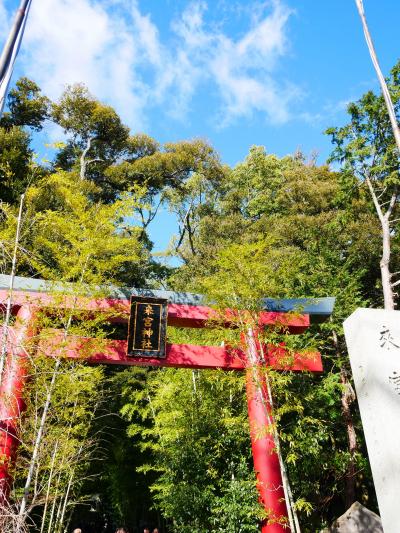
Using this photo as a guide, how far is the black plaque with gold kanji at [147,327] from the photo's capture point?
6305 mm

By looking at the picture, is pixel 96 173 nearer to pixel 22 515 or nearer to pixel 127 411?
pixel 127 411

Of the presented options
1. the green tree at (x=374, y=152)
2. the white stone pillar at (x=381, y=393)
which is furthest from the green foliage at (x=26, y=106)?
the white stone pillar at (x=381, y=393)

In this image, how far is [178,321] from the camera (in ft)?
22.5

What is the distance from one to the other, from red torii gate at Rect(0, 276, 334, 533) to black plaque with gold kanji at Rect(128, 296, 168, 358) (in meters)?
0.17

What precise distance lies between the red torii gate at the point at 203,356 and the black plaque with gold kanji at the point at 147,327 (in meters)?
0.17

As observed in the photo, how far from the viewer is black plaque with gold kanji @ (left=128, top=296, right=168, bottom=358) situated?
6305mm

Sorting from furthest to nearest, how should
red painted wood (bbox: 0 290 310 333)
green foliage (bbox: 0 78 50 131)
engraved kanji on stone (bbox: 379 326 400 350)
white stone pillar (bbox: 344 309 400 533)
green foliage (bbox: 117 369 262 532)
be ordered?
green foliage (bbox: 0 78 50 131)
red painted wood (bbox: 0 290 310 333)
green foliage (bbox: 117 369 262 532)
engraved kanji on stone (bbox: 379 326 400 350)
white stone pillar (bbox: 344 309 400 533)

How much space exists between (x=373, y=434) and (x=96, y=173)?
1623 centimetres

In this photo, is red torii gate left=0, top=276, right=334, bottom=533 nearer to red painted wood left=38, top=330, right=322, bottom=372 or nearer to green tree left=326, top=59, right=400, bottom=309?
red painted wood left=38, top=330, right=322, bottom=372

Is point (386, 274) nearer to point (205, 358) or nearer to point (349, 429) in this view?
point (349, 429)

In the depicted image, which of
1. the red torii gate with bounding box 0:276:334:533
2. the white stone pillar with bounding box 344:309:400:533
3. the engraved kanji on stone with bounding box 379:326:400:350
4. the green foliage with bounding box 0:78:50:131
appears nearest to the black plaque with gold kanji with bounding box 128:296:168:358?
the red torii gate with bounding box 0:276:334:533

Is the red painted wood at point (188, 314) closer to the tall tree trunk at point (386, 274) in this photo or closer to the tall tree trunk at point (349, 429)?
the tall tree trunk at point (349, 429)

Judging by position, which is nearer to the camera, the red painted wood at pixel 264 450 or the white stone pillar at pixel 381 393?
the white stone pillar at pixel 381 393

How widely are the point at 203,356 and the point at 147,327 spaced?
105 cm
